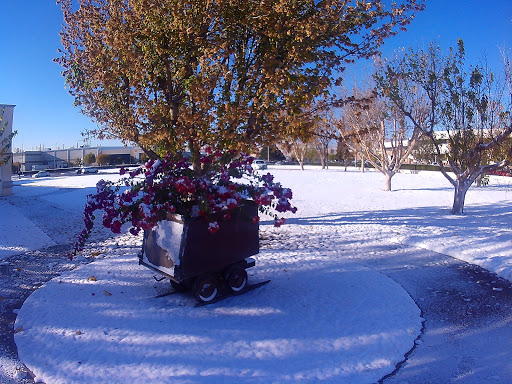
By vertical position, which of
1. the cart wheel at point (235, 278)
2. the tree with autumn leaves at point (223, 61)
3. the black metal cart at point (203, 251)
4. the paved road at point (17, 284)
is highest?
the tree with autumn leaves at point (223, 61)

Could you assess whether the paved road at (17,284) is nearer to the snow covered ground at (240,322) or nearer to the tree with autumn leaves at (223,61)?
the snow covered ground at (240,322)

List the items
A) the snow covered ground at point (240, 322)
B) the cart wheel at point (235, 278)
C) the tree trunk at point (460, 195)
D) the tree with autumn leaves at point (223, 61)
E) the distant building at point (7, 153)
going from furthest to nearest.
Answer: the distant building at point (7, 153), the tree trunk at point (460, 195), the tree with autumn leaves at point (223, 61), the cart wheel at point (235, 278), the snow covered ground at point (240, 322)

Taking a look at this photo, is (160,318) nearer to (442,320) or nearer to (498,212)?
(442,320)

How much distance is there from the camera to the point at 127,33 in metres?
8.21

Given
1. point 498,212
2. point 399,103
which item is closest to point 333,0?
point 399,103

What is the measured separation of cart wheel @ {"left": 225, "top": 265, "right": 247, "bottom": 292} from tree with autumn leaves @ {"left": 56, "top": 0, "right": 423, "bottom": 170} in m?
3.00

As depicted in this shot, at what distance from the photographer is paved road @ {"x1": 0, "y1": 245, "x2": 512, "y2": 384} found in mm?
4098

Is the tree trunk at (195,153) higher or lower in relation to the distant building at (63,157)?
lower

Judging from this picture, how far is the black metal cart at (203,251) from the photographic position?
528cm

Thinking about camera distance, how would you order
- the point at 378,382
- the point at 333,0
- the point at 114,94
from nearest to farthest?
the point at 378,382, the point at 333,0, the point at 114,94

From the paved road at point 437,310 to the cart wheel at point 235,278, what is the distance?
2.49m

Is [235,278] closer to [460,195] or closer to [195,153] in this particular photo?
[195,153]

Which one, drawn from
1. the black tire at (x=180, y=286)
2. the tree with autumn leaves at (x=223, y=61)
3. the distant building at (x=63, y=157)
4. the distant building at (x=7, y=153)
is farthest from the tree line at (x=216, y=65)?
the distant building at (x=63, y=157)

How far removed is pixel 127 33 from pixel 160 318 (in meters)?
5.82
